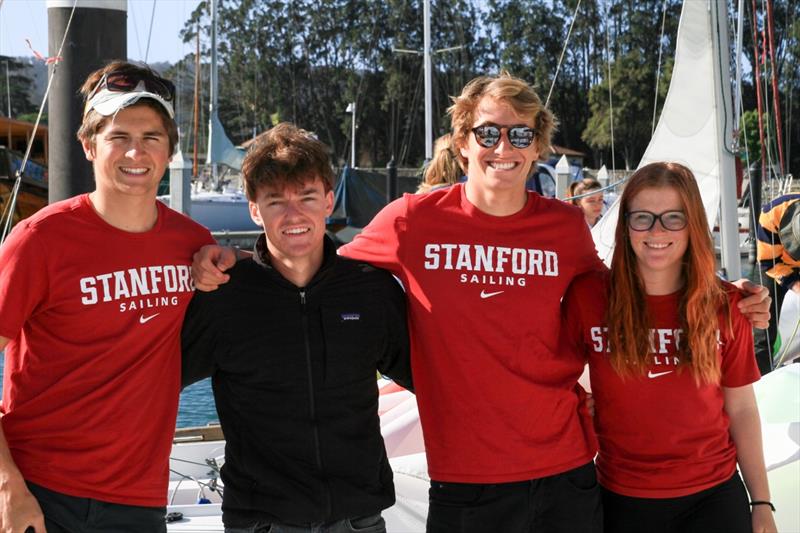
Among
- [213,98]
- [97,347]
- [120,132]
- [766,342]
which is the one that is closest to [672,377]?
[97,347]

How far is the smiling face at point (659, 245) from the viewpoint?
3.06 metres

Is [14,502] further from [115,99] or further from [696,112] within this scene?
[696,112]

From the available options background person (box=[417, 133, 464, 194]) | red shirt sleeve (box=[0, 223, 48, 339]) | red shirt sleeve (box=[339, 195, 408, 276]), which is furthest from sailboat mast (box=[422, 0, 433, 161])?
red shirt sleeve (box=[0, 223, 48, 339])

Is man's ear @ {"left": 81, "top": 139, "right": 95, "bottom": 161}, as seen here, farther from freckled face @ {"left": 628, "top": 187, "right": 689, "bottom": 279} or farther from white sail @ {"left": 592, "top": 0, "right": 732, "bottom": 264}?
white sail @ {"left": 592, "top": 0, "right": 732, "bottom": 264}

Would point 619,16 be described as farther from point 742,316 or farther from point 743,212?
point 742,316

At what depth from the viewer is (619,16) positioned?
56781mm

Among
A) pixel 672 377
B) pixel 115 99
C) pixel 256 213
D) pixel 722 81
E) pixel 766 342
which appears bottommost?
pixel 766 342

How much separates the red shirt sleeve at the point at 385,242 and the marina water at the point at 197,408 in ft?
22.8

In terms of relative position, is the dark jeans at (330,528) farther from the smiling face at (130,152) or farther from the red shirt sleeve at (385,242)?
the smiling face at (130,152)

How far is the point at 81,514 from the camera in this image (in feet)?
9.27

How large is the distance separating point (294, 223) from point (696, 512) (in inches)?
61.6

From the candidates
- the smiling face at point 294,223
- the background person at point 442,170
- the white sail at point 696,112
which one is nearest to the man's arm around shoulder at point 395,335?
the smiling face at point 294,223

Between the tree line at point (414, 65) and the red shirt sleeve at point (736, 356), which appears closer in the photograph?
the red shirt sleeve at point (736, 356)

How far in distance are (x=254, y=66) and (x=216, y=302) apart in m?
65.2
